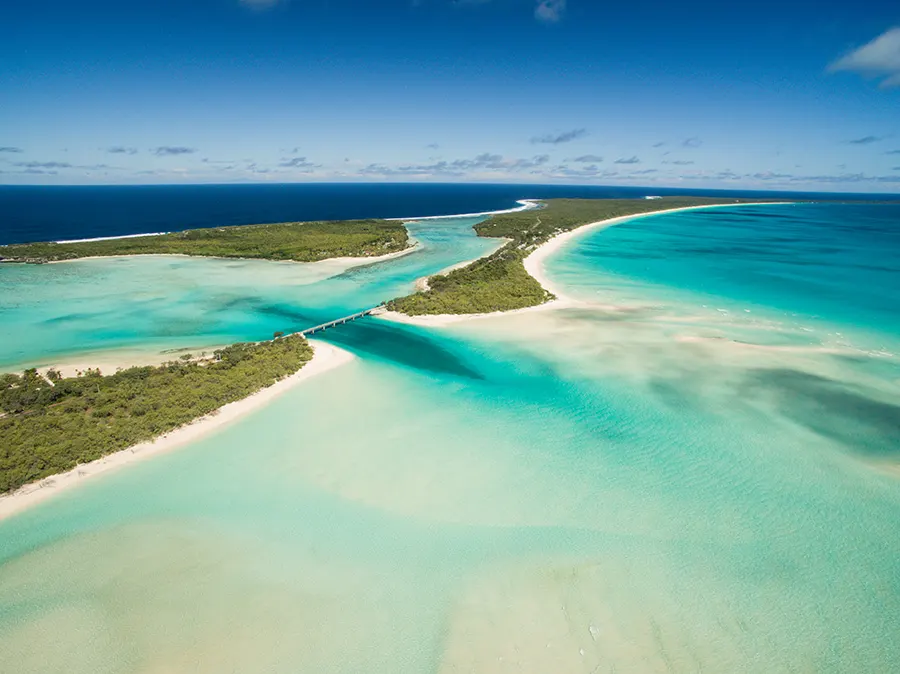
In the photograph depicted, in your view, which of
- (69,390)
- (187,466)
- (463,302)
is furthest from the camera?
(463,302)

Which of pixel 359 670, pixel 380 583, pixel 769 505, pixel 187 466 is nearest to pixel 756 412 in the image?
pixel 769 505

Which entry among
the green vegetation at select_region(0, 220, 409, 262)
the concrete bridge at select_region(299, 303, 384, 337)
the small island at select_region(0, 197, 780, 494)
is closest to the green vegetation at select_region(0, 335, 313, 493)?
the small island at select_region(0, 197, 780, 494)

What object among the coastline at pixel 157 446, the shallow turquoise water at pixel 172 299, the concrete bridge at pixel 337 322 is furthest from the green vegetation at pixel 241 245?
the coastline at pixel 157 446

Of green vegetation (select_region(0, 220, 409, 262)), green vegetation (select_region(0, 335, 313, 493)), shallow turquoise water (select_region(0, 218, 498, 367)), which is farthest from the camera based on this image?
green vegetation (select_region(0, 220, 409, 262))

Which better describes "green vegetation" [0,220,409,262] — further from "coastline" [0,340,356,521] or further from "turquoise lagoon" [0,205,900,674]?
"coastline" [0,340,356,521]

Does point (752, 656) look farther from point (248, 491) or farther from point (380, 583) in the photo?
point (248, 491)

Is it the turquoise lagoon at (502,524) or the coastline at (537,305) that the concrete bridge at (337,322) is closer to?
the coastline at (537,305)
